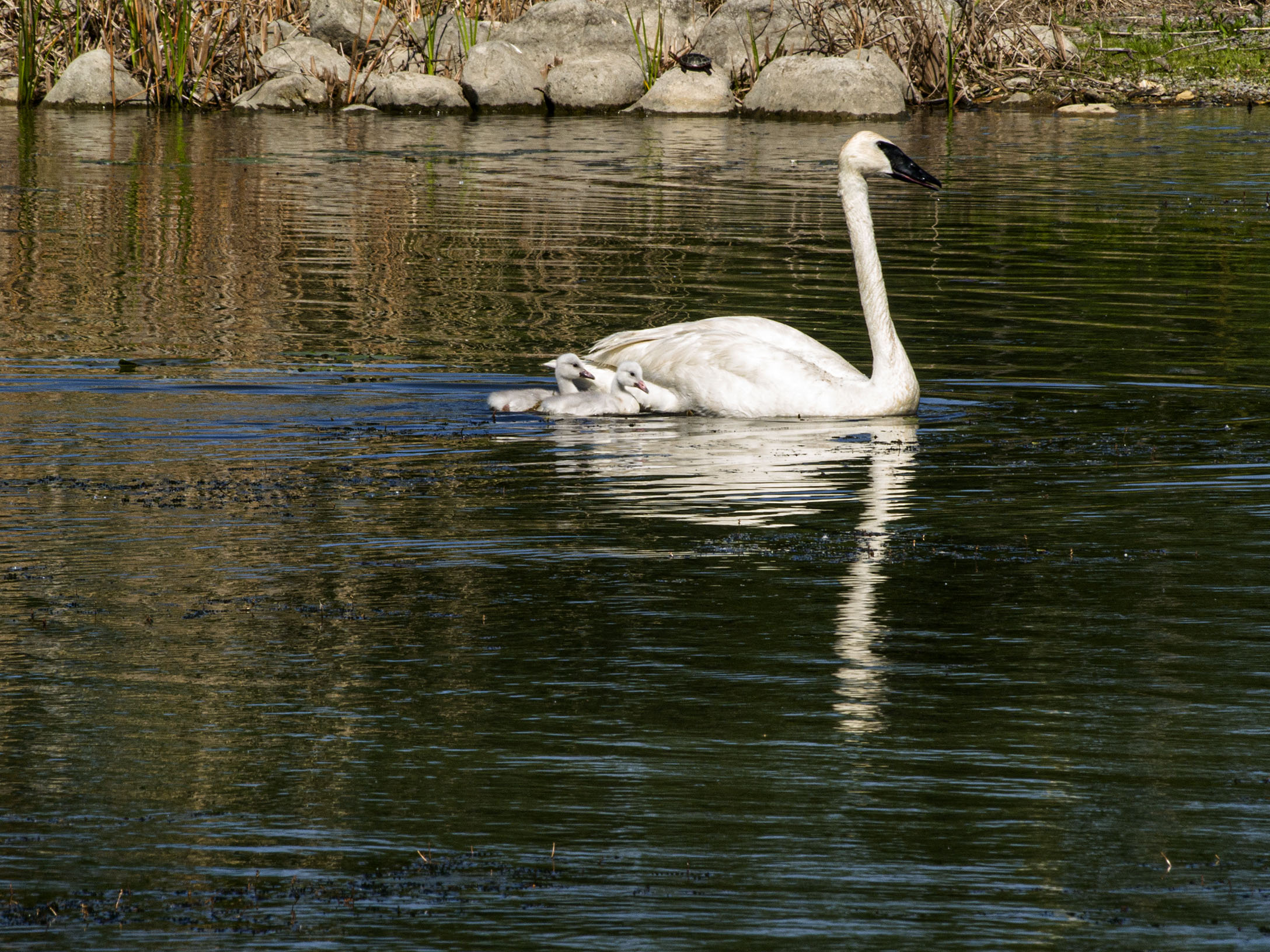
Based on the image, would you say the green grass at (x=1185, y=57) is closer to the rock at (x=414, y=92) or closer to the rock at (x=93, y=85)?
the rock at (x=414, y=92)

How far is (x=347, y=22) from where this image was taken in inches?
1347

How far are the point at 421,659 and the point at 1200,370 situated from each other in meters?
7.16

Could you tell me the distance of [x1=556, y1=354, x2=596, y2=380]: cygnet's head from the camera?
409 inches

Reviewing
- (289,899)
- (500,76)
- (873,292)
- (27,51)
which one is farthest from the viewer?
(500,76)

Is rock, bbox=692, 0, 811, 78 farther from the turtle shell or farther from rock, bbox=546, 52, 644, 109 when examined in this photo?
rock, bbox=546, 52, 644, 109

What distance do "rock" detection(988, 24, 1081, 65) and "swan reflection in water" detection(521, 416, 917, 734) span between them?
26.6m

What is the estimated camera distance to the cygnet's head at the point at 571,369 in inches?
409

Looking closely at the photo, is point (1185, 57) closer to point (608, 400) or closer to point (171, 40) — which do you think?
point (171, 40)

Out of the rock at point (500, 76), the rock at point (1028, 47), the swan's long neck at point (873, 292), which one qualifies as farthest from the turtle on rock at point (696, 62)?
the swan's long neck at point (873, 292)

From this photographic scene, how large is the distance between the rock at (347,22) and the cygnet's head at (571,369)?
24432 millimetres

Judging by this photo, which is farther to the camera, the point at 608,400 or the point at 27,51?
the point at 27,51

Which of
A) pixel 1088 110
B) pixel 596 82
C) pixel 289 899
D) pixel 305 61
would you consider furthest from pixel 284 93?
pixel 289 899

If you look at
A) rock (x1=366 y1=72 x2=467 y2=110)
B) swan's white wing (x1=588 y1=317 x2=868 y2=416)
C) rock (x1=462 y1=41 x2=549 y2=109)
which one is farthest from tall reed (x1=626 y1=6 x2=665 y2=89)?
swan's white wing (x1=588 y1=317 x2=868 y2=416)

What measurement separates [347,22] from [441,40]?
69.6 inches
